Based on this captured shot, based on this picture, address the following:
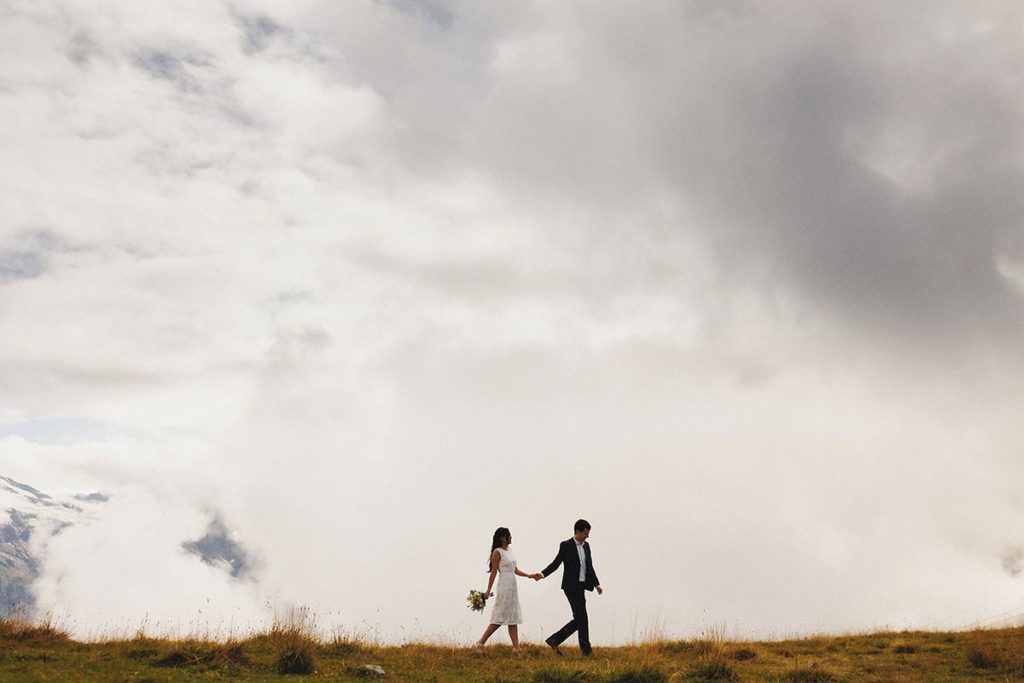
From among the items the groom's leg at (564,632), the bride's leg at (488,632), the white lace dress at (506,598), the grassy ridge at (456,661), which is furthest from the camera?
the white lace dress at (506,598)

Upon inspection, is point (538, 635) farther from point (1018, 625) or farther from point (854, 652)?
point (1018, 625)

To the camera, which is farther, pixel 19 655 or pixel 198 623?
pixel 198 623

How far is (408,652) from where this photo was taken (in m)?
17.8

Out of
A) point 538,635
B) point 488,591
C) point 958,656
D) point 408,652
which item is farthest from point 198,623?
point 958,656

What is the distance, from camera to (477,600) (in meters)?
18.4

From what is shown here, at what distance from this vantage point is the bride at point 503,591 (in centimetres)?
1825

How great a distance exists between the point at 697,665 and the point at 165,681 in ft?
33.0

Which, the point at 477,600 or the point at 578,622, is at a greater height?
the point at 477,600

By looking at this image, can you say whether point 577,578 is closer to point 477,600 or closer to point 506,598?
point 506,598

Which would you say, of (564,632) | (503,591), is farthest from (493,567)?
(564,632)

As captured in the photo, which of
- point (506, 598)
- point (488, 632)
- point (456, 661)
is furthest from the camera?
point (506, 598)

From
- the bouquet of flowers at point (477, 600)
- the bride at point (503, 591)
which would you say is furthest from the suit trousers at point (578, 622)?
the bouquet of flowers at point (477, 600)

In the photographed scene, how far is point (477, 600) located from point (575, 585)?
2.35m

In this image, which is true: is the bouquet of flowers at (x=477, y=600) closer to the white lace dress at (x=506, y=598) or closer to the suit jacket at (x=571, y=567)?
the white lace dress at (x=506, y=598)
